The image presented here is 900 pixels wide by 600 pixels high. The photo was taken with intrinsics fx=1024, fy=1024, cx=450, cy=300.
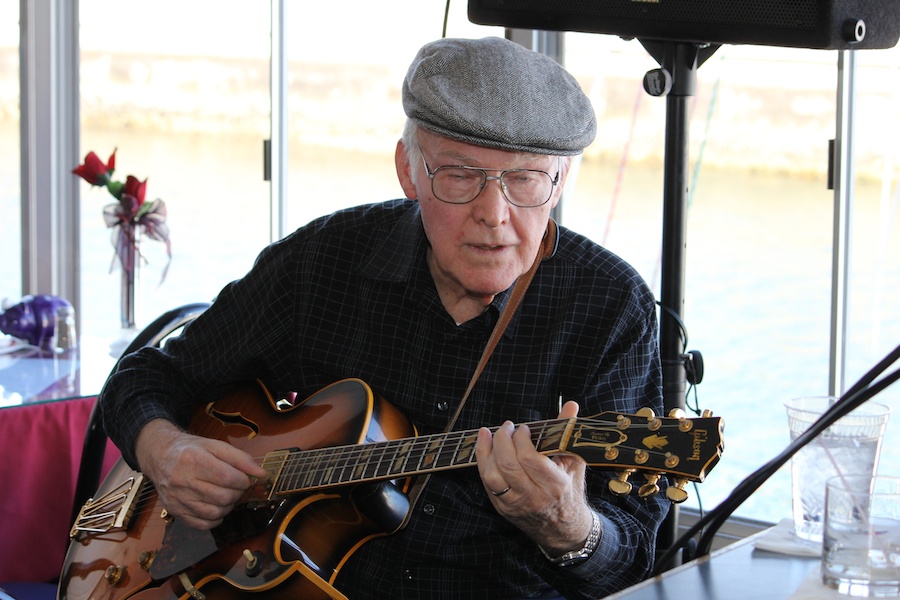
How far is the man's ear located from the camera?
1629 millimetres

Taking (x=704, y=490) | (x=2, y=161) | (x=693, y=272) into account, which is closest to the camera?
(x=704, y=490)

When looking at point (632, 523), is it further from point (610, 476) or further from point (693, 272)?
point (693, 272)

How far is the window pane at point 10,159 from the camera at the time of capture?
3.88 meters

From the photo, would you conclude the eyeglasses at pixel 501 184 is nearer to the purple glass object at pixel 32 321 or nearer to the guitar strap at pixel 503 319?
the guitar strap at pixel 503 319

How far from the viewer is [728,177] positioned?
9203mm

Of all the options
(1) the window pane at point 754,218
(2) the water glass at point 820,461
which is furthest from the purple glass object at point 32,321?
(2) the water glass at point 820,461

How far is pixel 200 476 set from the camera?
1505 millimetres

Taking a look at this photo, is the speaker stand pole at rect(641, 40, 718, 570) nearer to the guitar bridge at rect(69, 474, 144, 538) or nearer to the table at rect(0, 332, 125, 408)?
the guitar bridge at rect(69, 474, 144, 538)

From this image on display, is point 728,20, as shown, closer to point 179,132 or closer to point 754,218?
point 179,132

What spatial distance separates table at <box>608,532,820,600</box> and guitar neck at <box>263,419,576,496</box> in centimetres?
22

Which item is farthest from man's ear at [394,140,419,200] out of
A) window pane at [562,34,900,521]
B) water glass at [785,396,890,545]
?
window pane at [562,34,900,521]

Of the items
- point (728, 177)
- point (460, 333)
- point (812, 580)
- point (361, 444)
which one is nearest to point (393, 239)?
point (460, 333)

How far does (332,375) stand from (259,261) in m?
0.25

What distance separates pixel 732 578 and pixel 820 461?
23cm
